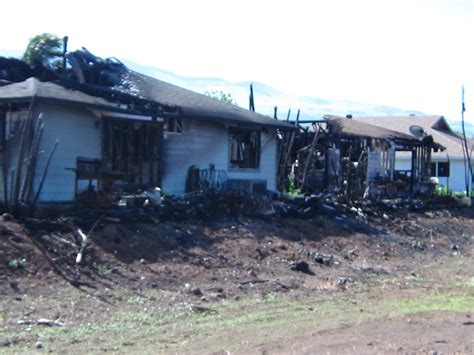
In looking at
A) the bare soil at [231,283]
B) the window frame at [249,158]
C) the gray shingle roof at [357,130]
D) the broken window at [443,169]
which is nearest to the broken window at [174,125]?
the window frame at [249,158]

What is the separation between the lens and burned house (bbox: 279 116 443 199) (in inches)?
1227

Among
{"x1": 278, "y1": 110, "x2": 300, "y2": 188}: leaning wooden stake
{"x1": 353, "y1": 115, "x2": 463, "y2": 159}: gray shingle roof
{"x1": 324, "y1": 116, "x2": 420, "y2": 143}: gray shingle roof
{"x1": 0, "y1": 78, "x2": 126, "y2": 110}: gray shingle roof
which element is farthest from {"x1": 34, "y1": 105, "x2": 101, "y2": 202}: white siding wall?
{"x1": 353, "y1": 115, "x2": 463, "y2": 159}: gray shingle roof

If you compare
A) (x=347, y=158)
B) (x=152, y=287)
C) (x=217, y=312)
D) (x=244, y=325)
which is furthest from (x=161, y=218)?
(x=347, y=158)

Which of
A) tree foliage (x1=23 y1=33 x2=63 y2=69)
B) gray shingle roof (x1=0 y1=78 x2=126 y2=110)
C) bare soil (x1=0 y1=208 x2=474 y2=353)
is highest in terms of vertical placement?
tree foliage (x1=23 y1=33 x2=63 y2=69)

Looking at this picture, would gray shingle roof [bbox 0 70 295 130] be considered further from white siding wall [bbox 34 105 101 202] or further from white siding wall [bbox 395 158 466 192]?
white siding wall [bbox 395 158 466 192]

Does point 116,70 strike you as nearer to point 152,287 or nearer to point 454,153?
point 152,287

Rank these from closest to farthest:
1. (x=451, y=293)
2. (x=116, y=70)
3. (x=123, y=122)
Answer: (x=451, y=293)
(x=123, y=122)
(x=116, y=70)

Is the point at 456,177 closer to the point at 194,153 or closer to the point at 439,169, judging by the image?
the point at 439,169

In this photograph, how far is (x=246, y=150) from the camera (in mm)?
27578

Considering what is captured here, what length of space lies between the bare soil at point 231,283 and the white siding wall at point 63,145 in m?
2.75

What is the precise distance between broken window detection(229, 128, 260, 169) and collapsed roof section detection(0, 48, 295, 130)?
0.65 metres

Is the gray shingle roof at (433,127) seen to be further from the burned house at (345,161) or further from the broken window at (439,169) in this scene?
the burned house at (345,161)

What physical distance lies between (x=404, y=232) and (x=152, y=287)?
42.7 ft

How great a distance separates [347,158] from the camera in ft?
106
